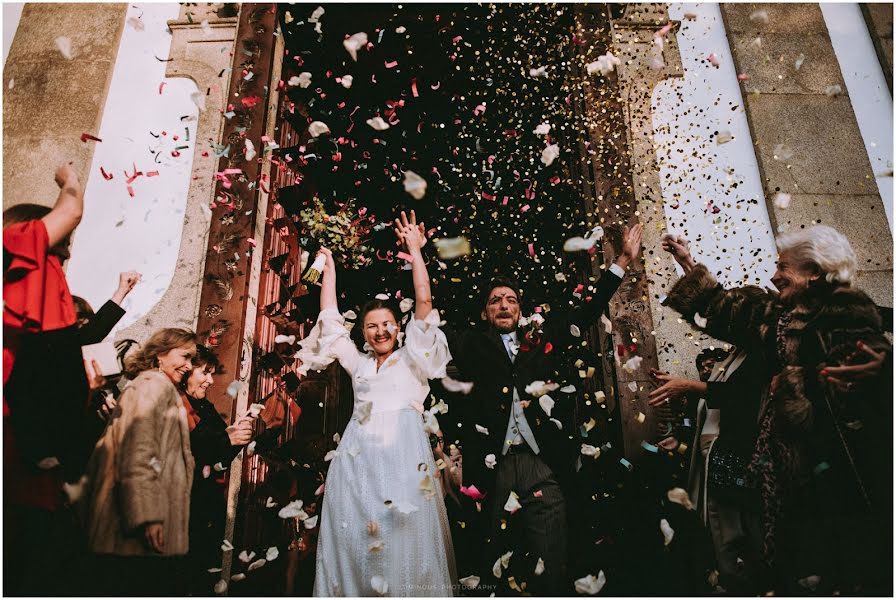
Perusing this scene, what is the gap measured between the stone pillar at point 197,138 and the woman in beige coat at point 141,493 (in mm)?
1399

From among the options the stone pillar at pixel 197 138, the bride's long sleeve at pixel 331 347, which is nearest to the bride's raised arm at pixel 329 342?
the bride's long sleeve at pixel 331 347

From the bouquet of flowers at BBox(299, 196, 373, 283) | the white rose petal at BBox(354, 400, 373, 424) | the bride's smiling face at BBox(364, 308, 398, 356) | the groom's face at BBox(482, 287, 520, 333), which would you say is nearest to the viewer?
the white rose petal at BBox(354, 400, 373, 424)

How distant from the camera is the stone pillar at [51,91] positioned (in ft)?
14.3

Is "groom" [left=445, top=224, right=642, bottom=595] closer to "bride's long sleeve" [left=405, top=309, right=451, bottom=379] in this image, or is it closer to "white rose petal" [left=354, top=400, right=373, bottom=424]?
"bride's long sleeve" [left=405, top=309, right=451, bottom=379]

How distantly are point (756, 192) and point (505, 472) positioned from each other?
3.00 meters

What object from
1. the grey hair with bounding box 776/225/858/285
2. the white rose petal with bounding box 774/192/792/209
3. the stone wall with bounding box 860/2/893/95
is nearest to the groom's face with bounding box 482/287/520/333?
the grey hair with bounding box 776/225/858/285

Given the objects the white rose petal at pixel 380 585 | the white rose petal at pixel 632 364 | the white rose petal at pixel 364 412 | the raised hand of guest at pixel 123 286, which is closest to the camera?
the white rose petal at pixel 380 585

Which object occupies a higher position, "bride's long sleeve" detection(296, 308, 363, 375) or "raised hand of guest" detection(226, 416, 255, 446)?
"bride's long sleeve" detection(296, 308, 363, 375)

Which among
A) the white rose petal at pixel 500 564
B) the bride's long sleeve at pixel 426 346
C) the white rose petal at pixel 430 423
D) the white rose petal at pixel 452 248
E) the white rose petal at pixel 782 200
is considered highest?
the white rose petal at pixel 452 248

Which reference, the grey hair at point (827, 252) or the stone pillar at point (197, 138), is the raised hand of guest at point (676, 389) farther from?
the stone pillar at point (197, 138)

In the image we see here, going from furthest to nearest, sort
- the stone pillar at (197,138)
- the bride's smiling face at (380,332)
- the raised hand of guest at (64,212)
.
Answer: the stone pillar at (197,138)
the bride's smiling face at (380,332)
the raised hand of guest at (64,212)

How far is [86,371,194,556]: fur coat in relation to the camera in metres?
2.46

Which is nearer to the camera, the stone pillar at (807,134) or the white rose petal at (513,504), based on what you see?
the white rose petal at (513,504)

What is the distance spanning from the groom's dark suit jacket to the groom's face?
0.07m
